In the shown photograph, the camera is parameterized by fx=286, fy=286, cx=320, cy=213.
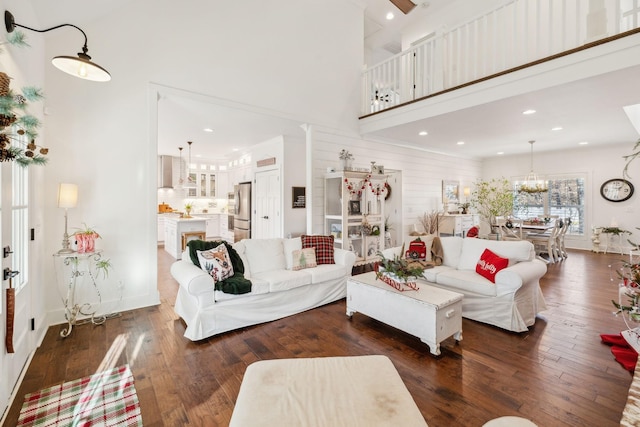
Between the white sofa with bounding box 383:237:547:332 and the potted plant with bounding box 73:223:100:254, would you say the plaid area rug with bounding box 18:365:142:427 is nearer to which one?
the potted plant with bounding box 73:223:100:254

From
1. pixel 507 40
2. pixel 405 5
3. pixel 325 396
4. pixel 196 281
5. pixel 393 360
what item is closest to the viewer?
pixel 325 396

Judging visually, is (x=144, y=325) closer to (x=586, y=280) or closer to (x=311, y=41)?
(x=311, y=41)

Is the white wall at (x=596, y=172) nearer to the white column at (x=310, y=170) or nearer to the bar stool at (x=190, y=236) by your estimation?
the white column at (x=310, y=170)

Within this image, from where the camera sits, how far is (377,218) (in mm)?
5762

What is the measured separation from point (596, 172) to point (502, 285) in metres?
7.62

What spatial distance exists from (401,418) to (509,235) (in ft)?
23.2

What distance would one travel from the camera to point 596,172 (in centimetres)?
792

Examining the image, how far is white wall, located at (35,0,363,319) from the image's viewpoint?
3.36m

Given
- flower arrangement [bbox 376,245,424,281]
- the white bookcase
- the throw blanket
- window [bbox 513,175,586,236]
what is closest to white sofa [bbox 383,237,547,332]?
flower arrangement [bbox 376,245,424,281]

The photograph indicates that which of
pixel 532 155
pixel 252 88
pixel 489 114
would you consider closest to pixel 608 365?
pixel 489 114

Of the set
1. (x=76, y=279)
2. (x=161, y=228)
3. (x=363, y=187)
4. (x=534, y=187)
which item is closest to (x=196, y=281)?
(x=76, y=279)

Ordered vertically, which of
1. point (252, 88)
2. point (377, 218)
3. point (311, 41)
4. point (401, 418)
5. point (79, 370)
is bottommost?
point (79, 370)

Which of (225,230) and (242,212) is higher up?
(242,212)

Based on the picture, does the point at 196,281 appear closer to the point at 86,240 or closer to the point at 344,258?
the point at 86,240
